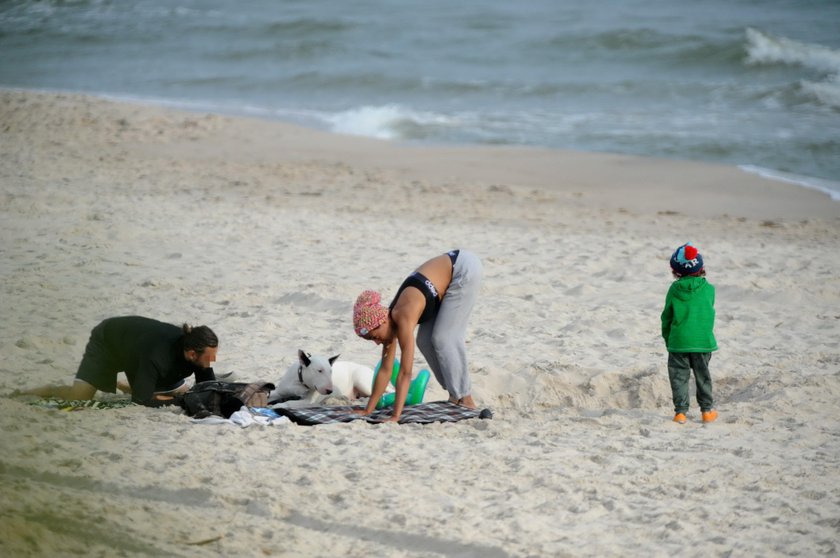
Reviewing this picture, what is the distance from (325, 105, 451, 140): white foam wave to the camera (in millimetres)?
18422

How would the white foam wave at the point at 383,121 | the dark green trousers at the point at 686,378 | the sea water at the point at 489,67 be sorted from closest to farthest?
the dark green trousers at the point at 686,378 < the sea water at the point at 489,67 < the white foam wave at the point at 383,121

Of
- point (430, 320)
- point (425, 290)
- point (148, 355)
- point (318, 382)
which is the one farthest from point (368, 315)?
point (148, 355)

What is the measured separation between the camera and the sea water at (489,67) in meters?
18.3

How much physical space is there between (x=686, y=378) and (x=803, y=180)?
9.91 meters

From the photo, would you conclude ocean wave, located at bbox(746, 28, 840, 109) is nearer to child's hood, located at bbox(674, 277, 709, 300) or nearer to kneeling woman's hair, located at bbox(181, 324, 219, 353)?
child's hood, located at bbox(674, 277, 709, 300)

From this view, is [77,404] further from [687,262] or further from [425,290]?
[687,262]

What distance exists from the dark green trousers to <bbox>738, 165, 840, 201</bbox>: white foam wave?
8.74m

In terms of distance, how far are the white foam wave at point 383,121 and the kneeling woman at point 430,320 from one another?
40.0 feet

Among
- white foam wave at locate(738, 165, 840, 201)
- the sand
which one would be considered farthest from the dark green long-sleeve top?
white foam wave at locate(738, 165, 840, 201)

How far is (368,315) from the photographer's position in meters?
5.57

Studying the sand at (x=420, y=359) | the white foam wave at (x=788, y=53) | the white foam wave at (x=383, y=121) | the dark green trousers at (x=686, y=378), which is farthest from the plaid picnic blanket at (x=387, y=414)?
the white foam wave at (x=788, y=53)

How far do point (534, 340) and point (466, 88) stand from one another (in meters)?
16.2

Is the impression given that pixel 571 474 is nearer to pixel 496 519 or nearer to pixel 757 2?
pixel 496 519

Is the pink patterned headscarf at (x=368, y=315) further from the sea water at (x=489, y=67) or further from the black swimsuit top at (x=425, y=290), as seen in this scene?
the sea water at (x=489, y=67)
